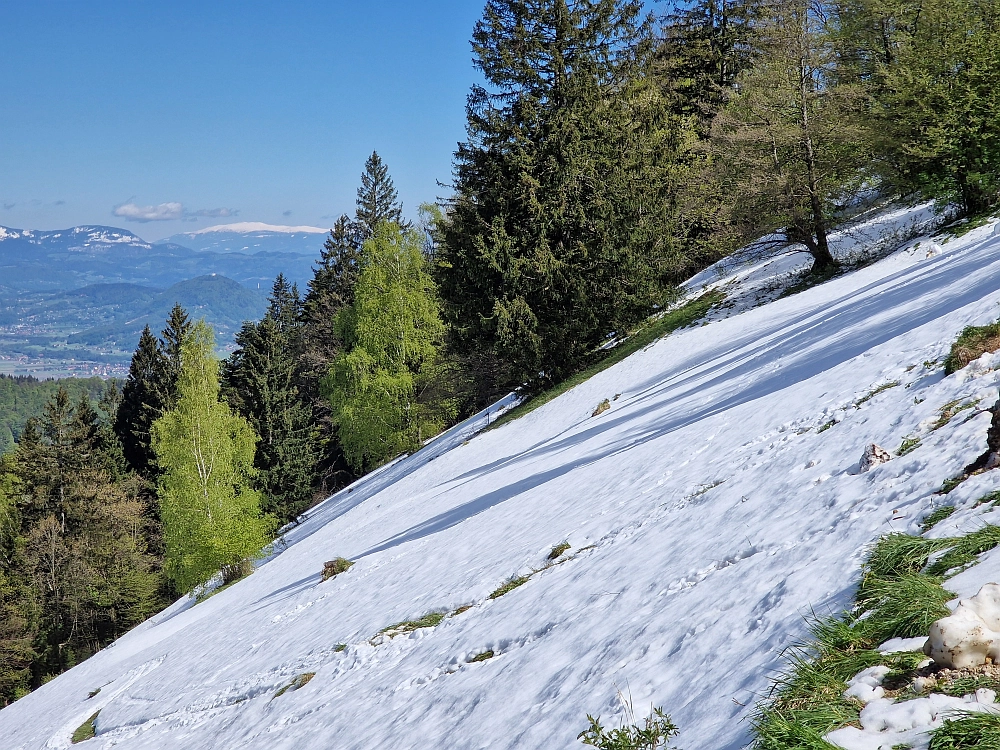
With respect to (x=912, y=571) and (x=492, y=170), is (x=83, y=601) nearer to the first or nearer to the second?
(x=492, y=170)

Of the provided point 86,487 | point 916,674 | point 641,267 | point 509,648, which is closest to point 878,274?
point 641,267

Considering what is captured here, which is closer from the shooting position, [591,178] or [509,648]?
[509,648]

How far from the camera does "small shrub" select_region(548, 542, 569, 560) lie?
8312mm

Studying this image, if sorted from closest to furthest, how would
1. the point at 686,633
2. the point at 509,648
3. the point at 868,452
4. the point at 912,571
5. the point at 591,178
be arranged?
the point at 912,571
the point at 686,633
the point at 868,452
the point at 509,648
the point at 591,178

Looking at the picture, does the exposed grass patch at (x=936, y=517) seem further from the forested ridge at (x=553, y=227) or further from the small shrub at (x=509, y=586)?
the forested ridge at (x=553, y=227)

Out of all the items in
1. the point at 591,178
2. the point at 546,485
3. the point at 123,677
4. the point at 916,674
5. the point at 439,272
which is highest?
the point at 591,178

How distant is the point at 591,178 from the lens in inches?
953

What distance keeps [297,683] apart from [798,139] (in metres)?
20.1

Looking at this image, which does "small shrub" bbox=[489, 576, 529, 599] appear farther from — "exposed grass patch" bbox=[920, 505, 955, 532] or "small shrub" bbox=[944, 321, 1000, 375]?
"small shrub" bbox=[944, 321, 1000, 375]

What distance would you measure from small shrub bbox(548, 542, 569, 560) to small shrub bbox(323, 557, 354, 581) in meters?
5.89

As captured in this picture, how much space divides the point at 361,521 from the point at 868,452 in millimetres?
13819

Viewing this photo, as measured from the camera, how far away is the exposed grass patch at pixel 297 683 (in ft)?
28.2

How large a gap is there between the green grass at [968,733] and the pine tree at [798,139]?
20.5 m

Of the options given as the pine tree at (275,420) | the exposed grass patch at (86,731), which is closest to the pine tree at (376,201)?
the pine tree at (275,420)
